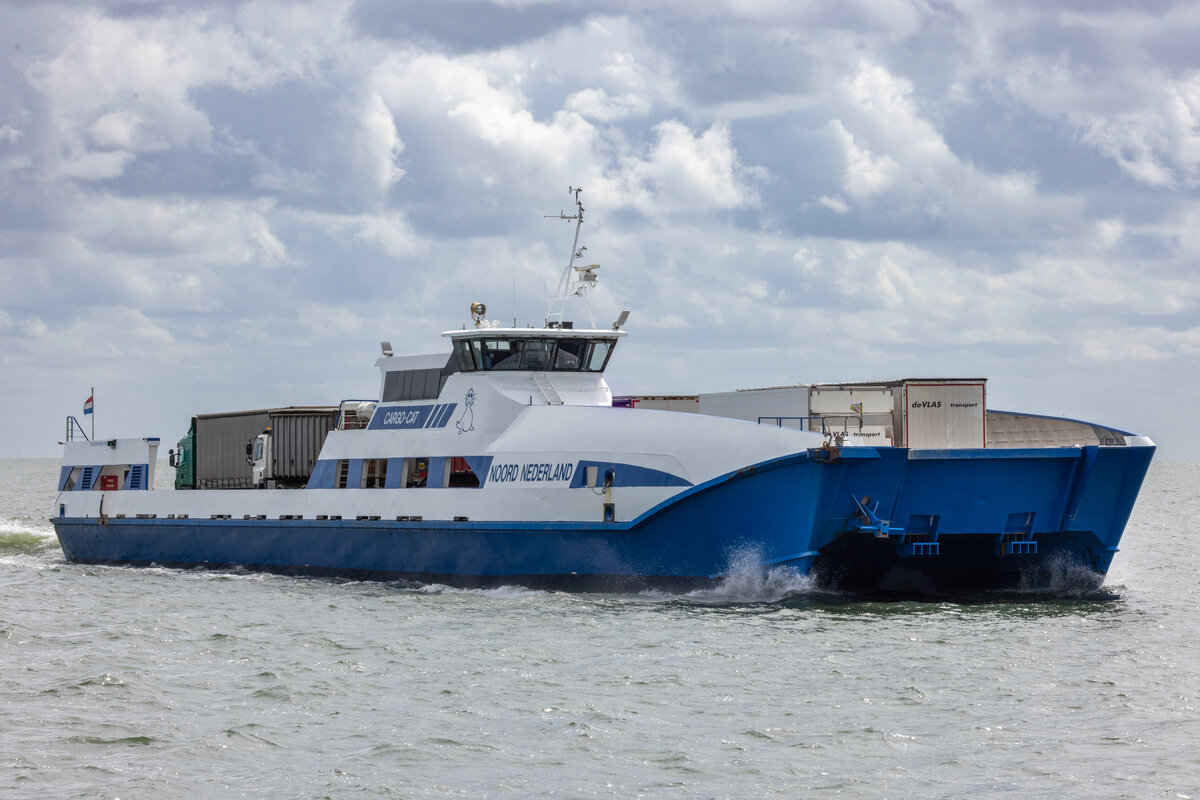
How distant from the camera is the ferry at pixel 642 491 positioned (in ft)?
74.8

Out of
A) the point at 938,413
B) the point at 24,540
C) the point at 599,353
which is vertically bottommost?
the point at 24,540

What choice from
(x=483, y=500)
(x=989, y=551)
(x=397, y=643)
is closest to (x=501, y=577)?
(x=483, y=500)

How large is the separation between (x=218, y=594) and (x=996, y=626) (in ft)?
49.9

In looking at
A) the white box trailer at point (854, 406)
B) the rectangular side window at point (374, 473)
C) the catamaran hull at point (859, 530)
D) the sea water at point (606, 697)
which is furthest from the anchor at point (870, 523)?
the rectangular side window at point (374, 473)

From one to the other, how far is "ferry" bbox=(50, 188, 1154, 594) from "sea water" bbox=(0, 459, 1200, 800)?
2.83 feet

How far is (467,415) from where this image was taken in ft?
90.6

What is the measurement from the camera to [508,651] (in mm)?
19641

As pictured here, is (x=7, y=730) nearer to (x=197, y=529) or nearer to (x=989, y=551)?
(x=989, y=551)

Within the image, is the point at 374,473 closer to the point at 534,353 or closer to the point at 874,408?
the point at 534,353

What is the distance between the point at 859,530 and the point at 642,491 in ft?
12.1

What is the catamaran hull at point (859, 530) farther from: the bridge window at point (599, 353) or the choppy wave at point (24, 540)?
the choppy wave at point (24, 540)

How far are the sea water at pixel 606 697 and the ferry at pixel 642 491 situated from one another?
864 mm

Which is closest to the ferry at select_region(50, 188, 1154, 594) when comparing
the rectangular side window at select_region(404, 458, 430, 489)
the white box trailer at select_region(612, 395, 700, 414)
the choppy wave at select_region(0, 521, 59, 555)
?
the rectangular side window at select_region(404, 458, 430, 489)

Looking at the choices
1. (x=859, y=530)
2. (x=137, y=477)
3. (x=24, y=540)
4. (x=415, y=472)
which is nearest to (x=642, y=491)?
(x=859, y=530)
